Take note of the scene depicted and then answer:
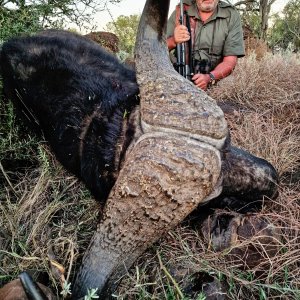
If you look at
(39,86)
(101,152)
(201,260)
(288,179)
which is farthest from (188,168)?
(288,179)

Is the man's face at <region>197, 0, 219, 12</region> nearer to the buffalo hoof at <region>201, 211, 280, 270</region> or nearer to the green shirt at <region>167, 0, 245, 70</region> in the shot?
the green shirt at <region>167, 0, 245, 70</region>

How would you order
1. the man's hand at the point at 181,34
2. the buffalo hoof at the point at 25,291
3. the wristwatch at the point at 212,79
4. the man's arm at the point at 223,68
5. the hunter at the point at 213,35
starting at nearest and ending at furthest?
the buffalo hoof at the point at 25,291 → the man's hand at the point at 181,34 → the wristwatch at the point at 212,79 → the man's arm at the point at 223,68 → the hunter at the point at 213,35

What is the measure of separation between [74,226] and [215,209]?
2.72 feet

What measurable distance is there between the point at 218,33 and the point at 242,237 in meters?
3.37

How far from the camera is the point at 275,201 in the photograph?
2.52m

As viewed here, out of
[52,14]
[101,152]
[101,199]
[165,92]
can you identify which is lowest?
[101,199]

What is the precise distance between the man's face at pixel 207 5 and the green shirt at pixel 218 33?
108mm

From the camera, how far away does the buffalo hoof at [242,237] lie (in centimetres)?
219

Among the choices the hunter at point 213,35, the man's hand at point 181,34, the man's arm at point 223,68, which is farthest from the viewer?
the hunter at point 213,35

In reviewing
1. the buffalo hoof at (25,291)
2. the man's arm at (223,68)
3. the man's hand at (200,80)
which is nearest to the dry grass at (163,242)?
the buffalo hoof at (25,291)

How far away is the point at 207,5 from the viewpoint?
477 cm

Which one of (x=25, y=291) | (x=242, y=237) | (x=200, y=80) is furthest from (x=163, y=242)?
(x=200, y=80)

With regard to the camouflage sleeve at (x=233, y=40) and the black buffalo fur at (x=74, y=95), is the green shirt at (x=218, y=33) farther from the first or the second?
the black buffalo fur at (x=74, y=95)

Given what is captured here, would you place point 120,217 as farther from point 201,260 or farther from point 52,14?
point 52,14
